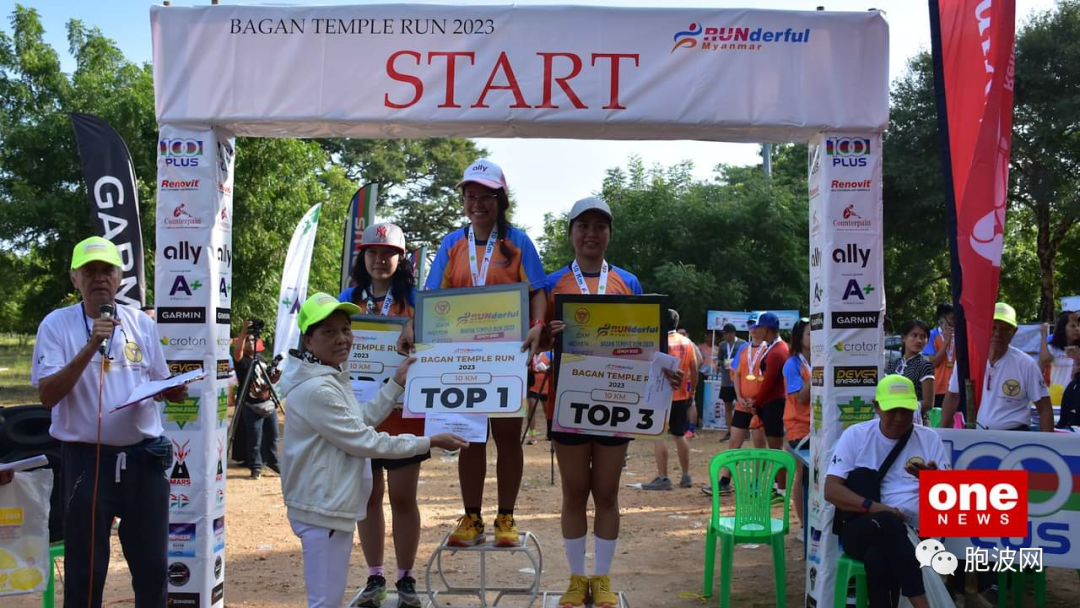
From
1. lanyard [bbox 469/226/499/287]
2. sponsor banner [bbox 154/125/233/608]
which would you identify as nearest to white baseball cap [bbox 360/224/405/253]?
lanyard [bbox 469/226/499/287]

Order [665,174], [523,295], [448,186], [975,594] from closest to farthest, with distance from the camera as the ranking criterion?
[523,295] < [975,594] < [665,174] < [448,186]

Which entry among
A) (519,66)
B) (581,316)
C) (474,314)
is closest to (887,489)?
(581,316)

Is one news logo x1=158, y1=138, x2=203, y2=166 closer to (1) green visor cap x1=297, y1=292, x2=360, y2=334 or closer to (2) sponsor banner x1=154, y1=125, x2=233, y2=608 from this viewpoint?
(2) sponsor banner x1=154, y1=125, x2=233, y2=608

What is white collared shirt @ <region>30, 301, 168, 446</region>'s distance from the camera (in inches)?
168

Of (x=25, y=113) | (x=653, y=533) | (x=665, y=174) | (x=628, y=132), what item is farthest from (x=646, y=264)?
(x=628, y=132)

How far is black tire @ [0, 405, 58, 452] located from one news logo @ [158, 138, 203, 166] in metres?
1.61

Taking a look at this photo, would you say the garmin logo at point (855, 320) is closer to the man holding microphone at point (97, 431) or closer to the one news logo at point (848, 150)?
the one news logo at point (848, 150)

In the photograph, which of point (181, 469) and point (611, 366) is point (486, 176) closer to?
point (611, 366)

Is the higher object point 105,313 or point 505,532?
point 105,313

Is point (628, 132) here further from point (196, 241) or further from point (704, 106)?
point (196, 241)

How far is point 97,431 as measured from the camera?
430 centimetres

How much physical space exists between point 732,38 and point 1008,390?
3.52 m

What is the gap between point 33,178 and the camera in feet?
74.3

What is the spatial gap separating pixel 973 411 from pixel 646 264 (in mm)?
17844
